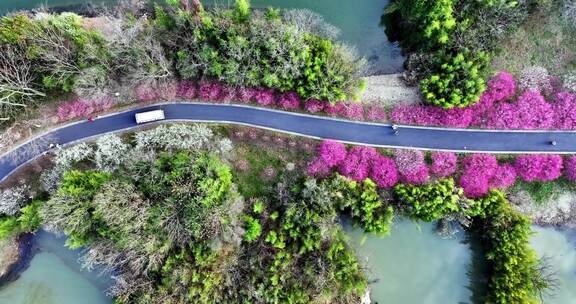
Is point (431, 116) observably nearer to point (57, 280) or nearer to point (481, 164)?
point (481, 164)

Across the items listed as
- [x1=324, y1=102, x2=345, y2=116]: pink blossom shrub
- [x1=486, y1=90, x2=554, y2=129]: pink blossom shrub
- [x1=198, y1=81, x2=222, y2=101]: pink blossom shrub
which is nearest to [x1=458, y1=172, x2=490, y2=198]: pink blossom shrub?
[x1=486, y1=90, x2=554, y2=129]: pink blossom shrub

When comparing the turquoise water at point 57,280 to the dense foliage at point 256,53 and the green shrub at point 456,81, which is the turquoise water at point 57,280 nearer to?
the dense foliage at point 256,53

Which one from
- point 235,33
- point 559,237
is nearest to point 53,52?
point 235,33

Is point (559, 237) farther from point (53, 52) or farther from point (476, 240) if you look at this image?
point (53, 52)

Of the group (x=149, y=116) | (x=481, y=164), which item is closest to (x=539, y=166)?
(x=481, y=164)

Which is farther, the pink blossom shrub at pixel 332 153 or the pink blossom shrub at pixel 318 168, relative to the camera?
the pink blossom shrub at pixel 318 168

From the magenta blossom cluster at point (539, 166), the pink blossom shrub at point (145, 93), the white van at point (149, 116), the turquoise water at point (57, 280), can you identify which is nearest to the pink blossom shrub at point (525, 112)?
the magenta blossom cluster at point (539, 166)
